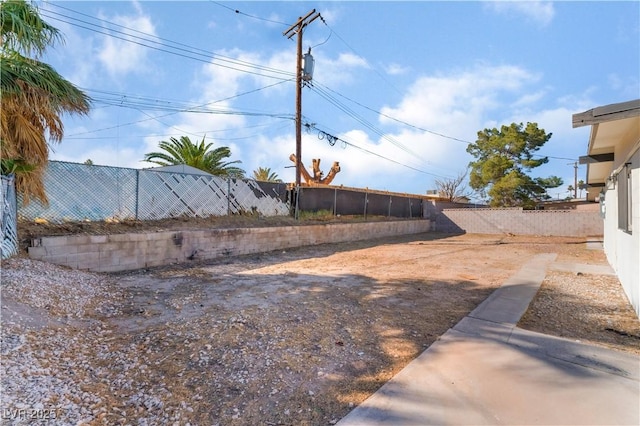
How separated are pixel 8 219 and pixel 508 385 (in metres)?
6.36

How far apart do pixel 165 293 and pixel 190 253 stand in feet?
9.13

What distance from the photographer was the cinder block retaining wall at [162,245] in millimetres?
5184

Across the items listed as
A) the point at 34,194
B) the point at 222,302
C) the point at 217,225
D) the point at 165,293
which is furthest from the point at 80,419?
the point at 217,225

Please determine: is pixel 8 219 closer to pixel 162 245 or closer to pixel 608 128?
pixel 162 245

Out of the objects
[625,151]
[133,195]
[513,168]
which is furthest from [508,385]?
[513,168]

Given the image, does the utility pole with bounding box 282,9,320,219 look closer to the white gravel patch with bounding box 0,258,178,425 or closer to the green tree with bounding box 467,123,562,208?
the white gravel patch with bounding box 0,258,178,425

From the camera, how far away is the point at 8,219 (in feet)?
14.2

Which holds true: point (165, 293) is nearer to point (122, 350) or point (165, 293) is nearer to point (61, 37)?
point (122, 350)

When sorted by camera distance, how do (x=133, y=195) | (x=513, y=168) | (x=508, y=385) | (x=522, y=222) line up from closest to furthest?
1. (x=508, y=385)
2. (x=133, y=195)
3. (x=522, y=222)
4. (x=513, y=168)

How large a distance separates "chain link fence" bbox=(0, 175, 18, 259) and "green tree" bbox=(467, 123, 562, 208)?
20.3 m

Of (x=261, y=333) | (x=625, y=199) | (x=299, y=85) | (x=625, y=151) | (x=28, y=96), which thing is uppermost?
(x=299, y=85)

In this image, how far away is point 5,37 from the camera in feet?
13.0

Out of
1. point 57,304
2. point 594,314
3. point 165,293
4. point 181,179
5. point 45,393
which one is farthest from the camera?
point 181,179

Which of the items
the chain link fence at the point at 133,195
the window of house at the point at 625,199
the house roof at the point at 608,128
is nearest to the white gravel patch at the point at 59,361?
the chain link fence at the point at 133,195
